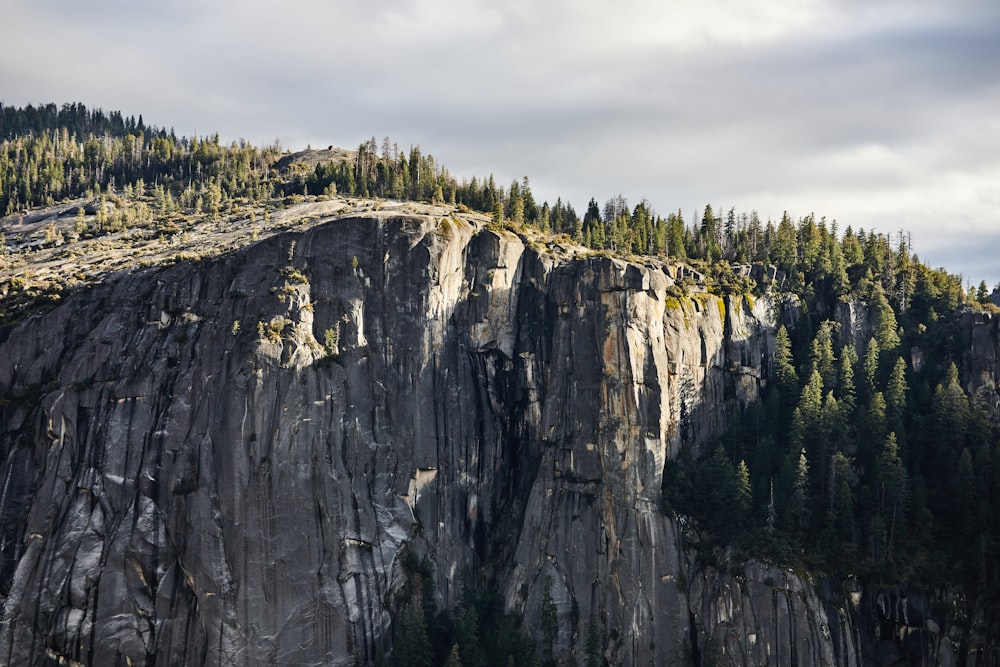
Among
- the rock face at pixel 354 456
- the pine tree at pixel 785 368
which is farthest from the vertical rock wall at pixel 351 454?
the pine tree at pixel 785 368

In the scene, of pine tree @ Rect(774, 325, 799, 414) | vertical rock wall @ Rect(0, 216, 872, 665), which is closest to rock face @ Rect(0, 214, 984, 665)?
vertical rock wall @ Rect(0, 216, 872, 665)

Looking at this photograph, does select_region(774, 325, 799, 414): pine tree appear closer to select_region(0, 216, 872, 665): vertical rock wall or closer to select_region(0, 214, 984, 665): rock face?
select_region(0, 216, 872, 665): vertical rock wall

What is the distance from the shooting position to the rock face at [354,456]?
8112cm

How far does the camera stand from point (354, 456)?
8669cm

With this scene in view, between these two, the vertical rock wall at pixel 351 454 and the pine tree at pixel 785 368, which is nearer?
the vertical rock wall at pixel 351 454

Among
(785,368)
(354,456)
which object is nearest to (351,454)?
(354,456)

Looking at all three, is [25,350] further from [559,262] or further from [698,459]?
[698,459]

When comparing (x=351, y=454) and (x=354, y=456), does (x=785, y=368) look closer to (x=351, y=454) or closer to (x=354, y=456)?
(x=354, y=456)

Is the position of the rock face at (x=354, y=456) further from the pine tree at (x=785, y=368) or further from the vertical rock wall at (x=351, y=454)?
the pine tree at (x=785, y=368)

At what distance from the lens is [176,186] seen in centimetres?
15400

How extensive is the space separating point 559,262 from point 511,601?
114 ft

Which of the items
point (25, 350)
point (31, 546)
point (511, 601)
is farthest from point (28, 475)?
point (511, 601)

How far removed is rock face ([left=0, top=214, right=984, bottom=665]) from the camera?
81.1 meters

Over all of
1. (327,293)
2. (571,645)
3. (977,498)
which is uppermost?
(327,293)
